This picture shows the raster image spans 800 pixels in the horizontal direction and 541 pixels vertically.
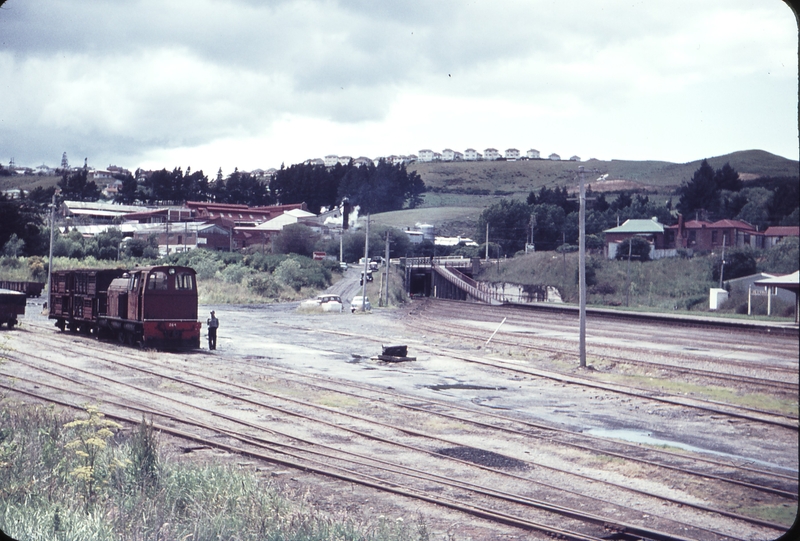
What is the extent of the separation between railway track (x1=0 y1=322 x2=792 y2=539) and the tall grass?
1.75 metres

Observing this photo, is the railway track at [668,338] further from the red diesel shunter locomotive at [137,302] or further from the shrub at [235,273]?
the red diesel shunter locomotive at [137,302]

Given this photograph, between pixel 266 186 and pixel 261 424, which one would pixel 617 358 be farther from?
pixel 261 424

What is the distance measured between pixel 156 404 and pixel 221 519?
9.62 meters

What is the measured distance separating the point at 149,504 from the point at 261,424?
21.2 ft

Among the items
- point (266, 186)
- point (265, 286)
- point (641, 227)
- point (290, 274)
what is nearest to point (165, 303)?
point (265, 286)

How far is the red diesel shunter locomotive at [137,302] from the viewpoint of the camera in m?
25.9

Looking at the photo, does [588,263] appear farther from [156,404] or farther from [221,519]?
[221,519]

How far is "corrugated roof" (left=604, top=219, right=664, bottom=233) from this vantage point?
16.6 m

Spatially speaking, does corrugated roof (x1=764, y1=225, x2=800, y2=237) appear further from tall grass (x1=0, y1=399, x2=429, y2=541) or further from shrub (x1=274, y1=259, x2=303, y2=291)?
shrub (x1=274, y1=259, x2=303, y2=291)

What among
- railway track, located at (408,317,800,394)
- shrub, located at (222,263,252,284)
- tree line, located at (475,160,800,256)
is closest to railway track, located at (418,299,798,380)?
railway track, located at (408,317,800,394)

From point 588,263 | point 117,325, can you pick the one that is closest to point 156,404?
point 117,325

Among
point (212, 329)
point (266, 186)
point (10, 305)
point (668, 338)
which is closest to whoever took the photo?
point (266, 186)

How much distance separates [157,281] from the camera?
25.8 m

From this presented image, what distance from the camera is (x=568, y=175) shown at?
21.5m
